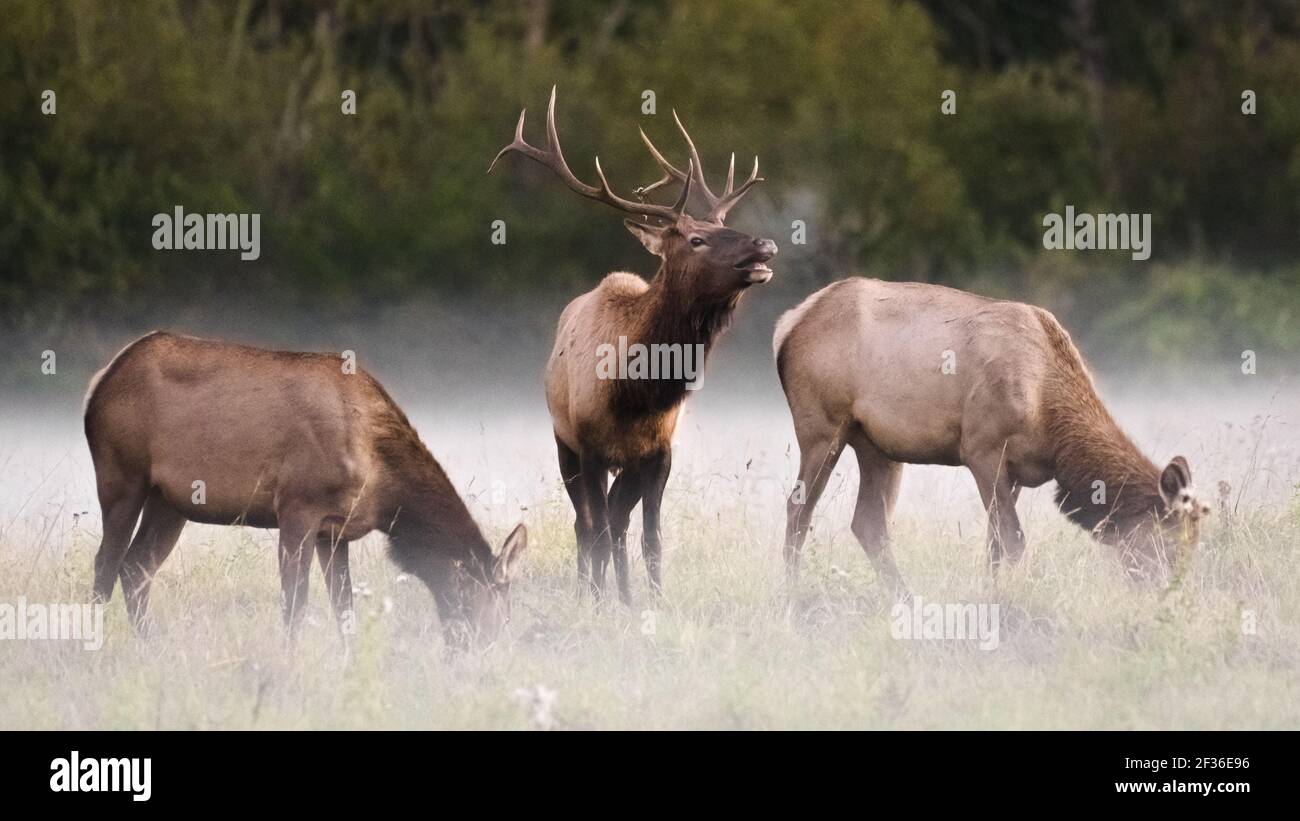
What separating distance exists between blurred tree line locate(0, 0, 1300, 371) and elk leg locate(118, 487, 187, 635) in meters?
13.3

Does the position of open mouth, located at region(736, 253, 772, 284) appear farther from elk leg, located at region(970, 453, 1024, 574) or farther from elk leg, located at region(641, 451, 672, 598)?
elk leg, located at region(970, 453, 1024, 574)

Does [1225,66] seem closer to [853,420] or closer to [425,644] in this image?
[853,420]

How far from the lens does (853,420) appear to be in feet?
34.4

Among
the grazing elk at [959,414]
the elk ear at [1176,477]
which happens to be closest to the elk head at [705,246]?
the grazing elk at [959,414]

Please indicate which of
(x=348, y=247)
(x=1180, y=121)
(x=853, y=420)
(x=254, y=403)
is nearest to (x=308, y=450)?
(x=254, y=403)

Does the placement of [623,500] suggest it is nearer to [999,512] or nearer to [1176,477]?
[999,512]

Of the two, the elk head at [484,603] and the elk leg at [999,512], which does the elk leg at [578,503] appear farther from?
the elk leg at [999,512]

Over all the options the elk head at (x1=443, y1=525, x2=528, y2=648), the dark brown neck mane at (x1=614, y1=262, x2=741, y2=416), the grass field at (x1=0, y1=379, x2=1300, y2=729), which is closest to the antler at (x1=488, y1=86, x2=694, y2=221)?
the dark brown neck mane at (x1=614, y1=262, x2=741, y2=416)

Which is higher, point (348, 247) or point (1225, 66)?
point (1225, 66)

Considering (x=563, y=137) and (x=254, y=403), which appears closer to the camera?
(x=254, y=403)

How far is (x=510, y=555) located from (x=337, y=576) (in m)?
0.90

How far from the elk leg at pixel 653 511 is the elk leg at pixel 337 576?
5.69ft

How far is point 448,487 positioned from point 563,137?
57.7ft

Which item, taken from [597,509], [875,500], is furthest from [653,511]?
[875,500]
